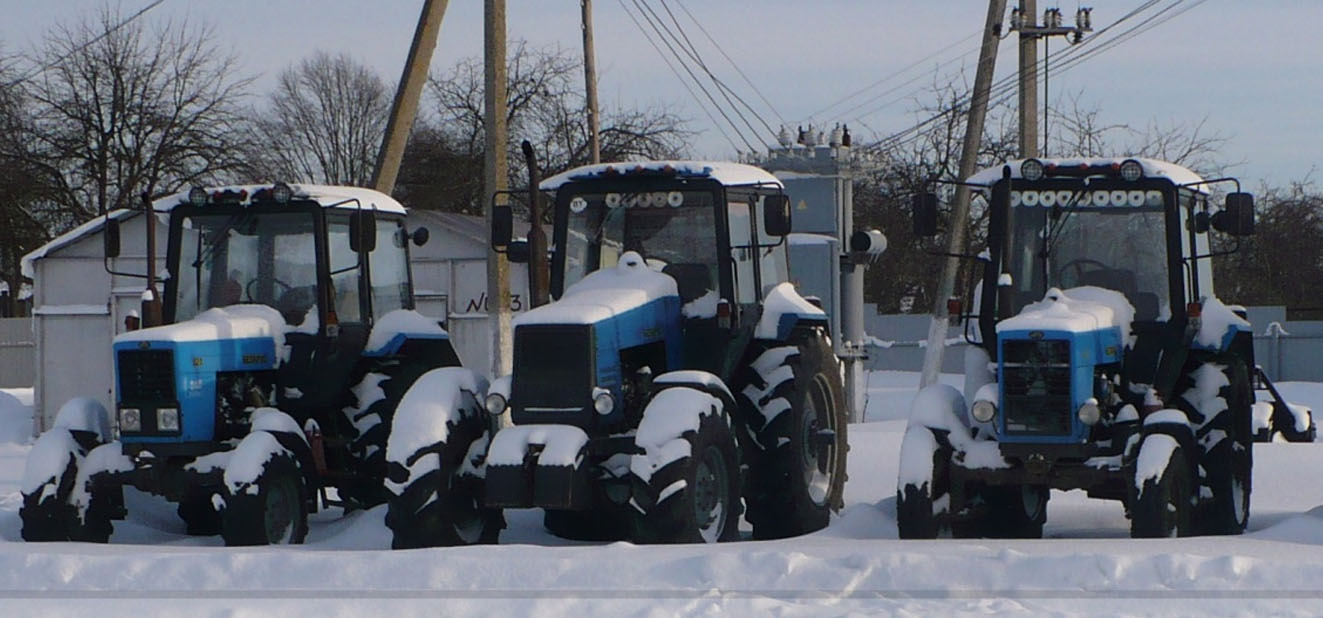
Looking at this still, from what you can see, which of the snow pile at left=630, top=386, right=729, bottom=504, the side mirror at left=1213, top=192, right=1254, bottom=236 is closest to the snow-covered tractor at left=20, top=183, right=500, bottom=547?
the snow pile at left=630, top=386, right=729, bottom=504

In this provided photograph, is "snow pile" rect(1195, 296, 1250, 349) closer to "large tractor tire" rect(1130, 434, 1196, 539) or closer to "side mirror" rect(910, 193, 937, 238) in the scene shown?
"large tractor tire" rect(1130, 434, 1196, 539)

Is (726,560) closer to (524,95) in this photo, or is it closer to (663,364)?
(663,364)

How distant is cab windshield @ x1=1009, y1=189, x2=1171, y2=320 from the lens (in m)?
11.2

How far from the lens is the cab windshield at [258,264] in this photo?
12227 millimetres

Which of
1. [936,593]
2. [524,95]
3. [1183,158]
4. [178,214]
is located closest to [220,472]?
[178,214]

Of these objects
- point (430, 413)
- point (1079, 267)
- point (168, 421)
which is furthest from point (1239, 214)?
point (168, 421)

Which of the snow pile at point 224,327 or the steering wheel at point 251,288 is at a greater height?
the steering wheel at point 251,288

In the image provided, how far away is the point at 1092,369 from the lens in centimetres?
1041

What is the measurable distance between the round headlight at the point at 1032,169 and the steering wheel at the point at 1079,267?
0.60 m

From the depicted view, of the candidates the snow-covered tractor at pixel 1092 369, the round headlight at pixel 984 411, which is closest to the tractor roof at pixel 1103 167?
the snow-covered tractor at pixel 1092 369

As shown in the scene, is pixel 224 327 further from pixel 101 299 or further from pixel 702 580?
pixel 101 299

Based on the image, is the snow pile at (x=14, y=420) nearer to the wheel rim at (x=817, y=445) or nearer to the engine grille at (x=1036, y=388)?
the wheel rim at (x=817, y=445)

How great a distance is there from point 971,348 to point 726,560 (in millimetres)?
3576

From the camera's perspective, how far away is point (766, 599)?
25.7 ft
